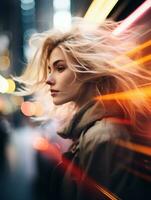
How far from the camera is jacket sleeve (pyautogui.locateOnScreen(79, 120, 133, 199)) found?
79.0 inches

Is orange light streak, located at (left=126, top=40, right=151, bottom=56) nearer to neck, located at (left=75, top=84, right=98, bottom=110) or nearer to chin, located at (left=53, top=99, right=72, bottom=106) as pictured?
neck, located at (left=75, top=84, right=98, bottom=110)

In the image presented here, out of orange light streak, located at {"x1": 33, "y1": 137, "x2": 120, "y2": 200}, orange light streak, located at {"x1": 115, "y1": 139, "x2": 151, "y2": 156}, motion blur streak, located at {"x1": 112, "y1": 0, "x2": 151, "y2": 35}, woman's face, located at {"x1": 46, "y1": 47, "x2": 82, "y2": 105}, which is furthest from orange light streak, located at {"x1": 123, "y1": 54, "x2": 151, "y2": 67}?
orange light streak, located at {"x1": 33, "y1": 137, "x2": 120, "y2": 200}

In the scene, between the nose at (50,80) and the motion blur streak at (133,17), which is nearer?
the motion blur streak at (133,17)

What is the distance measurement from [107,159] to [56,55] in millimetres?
644

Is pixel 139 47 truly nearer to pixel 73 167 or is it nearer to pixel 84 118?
pixel 84 118

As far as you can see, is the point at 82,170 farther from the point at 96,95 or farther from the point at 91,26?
the point at 91,26

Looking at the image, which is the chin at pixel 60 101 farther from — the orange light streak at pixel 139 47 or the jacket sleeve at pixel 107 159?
the orange light streak at pixel 139 47

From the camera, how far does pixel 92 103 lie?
2.12m

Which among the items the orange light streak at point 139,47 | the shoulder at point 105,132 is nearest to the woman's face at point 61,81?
the shoulder at point 105,132

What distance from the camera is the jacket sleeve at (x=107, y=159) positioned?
79.0 inches

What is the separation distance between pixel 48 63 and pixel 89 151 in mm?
555

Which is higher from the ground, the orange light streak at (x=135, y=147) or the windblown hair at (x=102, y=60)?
the windblown hair at (x=102, y=60)

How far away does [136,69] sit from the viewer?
2.05 metres

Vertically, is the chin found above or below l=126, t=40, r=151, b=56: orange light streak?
below
